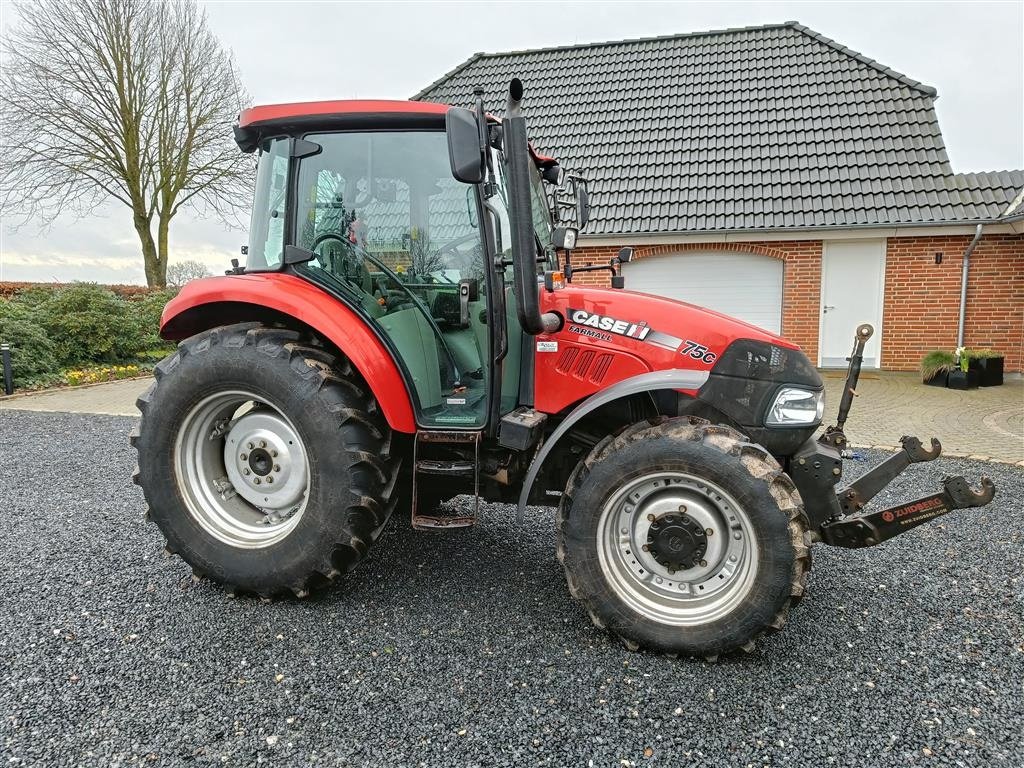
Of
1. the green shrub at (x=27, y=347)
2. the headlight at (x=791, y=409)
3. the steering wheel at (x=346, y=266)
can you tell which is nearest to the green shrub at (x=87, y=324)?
the green shrub at (x=27, y=347)

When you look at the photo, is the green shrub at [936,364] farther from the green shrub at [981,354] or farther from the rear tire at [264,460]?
the rear tire at [264,460]

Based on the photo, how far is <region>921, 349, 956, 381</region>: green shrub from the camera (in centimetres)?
899

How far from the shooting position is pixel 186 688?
2152 millimetres

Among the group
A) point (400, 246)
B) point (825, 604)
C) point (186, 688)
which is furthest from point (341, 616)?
point (825, 604)

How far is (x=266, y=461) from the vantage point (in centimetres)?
282

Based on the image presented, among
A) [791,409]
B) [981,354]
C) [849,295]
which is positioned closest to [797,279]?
[849,295]

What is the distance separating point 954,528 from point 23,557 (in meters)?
5.28

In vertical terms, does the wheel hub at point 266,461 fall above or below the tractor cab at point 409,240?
below

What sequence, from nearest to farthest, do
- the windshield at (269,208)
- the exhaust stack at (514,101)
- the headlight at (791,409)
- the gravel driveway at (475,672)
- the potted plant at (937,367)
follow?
1. the gravel driveway at (475,672)
2. the exhaust stack at (514,101)
3. the headlight at (791,409)
4. the windshield at (269,208)
5. the potted plant at (937,367)

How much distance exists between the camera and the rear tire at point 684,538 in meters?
2.20

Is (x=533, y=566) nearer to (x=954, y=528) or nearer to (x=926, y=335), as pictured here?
(x=954, y=528)

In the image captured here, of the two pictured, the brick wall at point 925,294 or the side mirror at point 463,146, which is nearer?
the side mirror at point 463,146

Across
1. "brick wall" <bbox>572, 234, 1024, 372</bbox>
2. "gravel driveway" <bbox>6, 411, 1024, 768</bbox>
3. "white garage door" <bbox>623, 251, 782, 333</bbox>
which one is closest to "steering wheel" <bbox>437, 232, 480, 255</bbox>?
"gravel driveway" <bbox>6, 411, 1024, 768</bbox>

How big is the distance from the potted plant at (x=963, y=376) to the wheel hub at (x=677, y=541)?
847 cm
